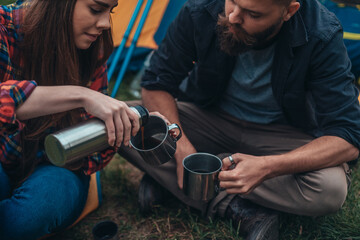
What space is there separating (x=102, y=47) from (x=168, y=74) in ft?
1.77

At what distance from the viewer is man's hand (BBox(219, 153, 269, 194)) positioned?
1679mm

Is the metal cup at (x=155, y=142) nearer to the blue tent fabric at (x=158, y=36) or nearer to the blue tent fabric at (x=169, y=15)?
the blue tent fabric at (x=158, y=36)

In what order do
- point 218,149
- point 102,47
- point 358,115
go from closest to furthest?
point 102,47, point 358,115, point 218,149

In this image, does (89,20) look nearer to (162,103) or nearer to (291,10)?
(162,103)

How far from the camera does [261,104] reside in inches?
86.5

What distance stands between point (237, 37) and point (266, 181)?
28.6 inches

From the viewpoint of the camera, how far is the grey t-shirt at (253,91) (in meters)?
2.08

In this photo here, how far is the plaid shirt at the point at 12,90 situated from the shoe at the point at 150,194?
1.19 feet

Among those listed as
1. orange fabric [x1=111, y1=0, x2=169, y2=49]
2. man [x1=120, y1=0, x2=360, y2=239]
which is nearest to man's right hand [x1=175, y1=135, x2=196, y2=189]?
man [x1=120, y1=0, x2=360, y2=239]

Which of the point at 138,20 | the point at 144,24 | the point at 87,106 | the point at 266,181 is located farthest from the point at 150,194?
the point at 138,20

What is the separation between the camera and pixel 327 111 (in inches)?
76.2

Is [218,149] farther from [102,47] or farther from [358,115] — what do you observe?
[102,47]

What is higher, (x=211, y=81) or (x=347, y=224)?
(x=211, y=81)

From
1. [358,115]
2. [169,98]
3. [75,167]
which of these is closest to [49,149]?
[75,167]
